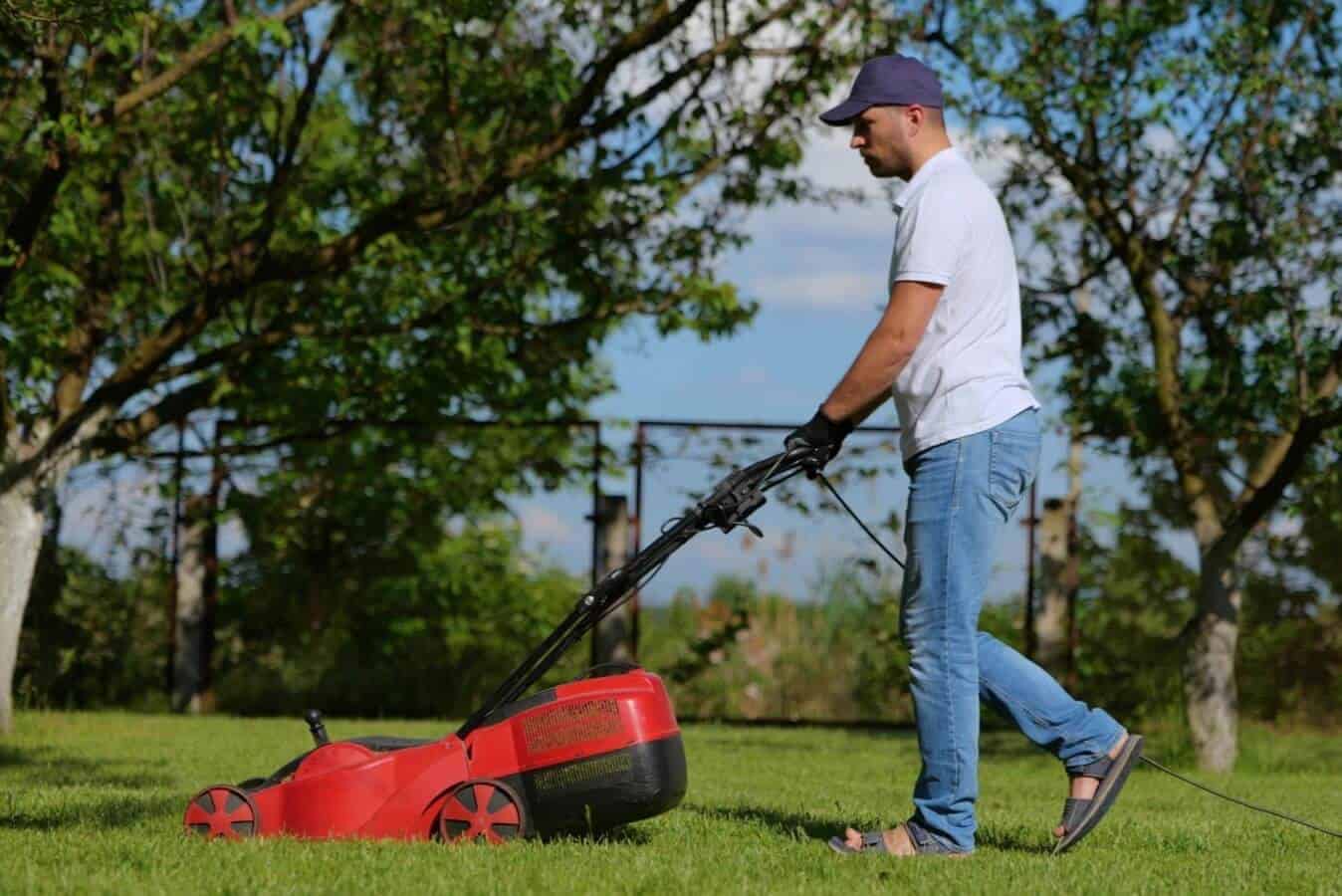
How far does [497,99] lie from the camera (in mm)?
11375

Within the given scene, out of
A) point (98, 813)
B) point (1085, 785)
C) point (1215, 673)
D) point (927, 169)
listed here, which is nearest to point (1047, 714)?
point (1085, 785)

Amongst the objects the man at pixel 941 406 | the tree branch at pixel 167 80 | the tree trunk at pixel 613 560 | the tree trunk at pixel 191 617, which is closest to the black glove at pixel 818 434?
the man at pixel 941 406

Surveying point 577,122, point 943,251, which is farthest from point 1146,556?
point 943,251

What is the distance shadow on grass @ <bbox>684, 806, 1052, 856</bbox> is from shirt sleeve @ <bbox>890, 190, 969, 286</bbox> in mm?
1674

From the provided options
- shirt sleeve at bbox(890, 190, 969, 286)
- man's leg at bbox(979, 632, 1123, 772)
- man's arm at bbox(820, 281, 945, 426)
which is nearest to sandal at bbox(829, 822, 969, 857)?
man's leg at bbox(979, 632, 1123, 772)

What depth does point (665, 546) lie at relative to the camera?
17.6 feet

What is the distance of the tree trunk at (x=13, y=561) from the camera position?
38.2 feet

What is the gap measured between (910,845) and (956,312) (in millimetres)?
1486

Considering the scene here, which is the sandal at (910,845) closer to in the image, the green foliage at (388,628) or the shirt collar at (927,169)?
the shirt collar at (927,169)

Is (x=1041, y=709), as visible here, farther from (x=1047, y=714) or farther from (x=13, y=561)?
(x=13, y=561)

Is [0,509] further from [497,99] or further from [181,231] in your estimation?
[497,99]

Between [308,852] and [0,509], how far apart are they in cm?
744

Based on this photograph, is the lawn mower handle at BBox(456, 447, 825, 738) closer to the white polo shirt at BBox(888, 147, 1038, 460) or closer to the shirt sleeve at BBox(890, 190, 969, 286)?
the white polo shirt at BBox(888, 147, 1038, 460)

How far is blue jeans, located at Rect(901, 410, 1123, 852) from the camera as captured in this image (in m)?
5.16
